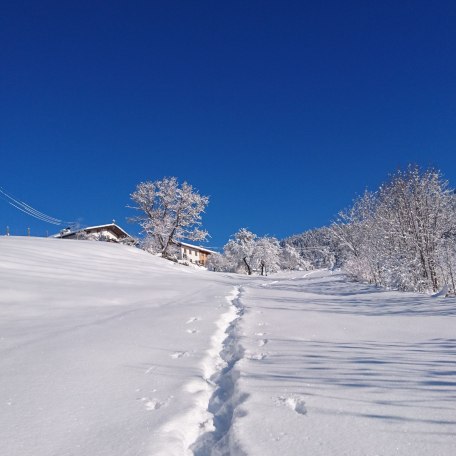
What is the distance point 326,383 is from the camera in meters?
2.92

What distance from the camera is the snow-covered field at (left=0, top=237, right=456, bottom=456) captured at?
208 cm

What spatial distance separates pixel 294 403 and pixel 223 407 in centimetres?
52

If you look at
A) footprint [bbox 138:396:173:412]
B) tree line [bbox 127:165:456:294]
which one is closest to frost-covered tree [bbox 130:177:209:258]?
tree line [bbox 127:165:456:294]

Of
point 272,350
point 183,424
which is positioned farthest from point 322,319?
point 183,424

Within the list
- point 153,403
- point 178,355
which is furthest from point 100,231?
point 153,403

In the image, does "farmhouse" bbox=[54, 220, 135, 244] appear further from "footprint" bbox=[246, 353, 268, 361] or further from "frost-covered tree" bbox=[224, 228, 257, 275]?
"footprint" bbox=[246, 353, 268, 361]

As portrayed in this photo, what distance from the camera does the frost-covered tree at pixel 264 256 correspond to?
60719mm

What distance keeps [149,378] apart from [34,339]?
2.19 metres

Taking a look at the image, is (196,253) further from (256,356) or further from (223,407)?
(223,407)

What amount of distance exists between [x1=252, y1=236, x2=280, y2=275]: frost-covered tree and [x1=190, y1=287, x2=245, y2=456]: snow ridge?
56.6m

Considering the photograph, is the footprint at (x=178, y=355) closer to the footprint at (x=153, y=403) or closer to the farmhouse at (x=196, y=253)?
the footprint at (x=153, y=403)

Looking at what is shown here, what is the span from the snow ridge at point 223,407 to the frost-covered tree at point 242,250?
55593 millimetres

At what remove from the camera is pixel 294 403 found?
257 cm

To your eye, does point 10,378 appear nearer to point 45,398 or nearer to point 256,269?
point 45,398
